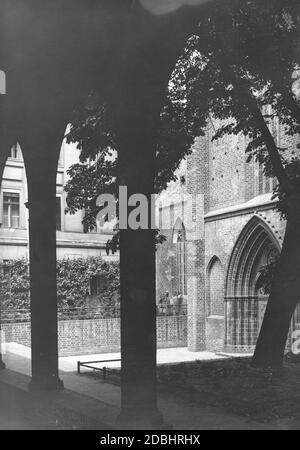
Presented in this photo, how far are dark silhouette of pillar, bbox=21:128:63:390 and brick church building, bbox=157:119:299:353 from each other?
1226 centimetres

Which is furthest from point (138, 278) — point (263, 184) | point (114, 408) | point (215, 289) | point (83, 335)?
point (215, 289)

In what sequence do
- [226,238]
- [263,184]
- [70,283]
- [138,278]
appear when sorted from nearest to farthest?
[138,278], [263,184], [226,238], [70,283]

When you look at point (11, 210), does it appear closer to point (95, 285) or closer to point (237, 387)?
point (95, 285)

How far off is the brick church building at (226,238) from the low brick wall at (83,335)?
2707mm

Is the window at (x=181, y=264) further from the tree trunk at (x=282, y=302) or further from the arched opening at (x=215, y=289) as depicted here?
the tree trunk at (x=282, y=302)

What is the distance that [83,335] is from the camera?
926 inches

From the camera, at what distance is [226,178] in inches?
914

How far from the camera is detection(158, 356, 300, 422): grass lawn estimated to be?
24.1 ft

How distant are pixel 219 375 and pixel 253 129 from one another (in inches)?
187

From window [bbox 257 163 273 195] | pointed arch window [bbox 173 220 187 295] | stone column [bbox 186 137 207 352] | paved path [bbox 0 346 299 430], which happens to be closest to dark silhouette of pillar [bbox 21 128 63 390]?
paved path [bbox 0 346 299 430]

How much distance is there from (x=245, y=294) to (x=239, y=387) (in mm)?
13525

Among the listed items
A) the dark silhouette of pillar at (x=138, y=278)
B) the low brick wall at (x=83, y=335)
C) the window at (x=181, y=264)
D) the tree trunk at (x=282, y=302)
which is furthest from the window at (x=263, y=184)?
the dark silhouette of pillar at (x=138, y=278)

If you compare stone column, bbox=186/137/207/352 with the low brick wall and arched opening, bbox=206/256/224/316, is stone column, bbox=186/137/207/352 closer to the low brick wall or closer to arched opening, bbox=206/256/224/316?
arched opening, bbox=206/256/224/316

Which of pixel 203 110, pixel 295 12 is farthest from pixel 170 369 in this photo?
pixel 295 12
